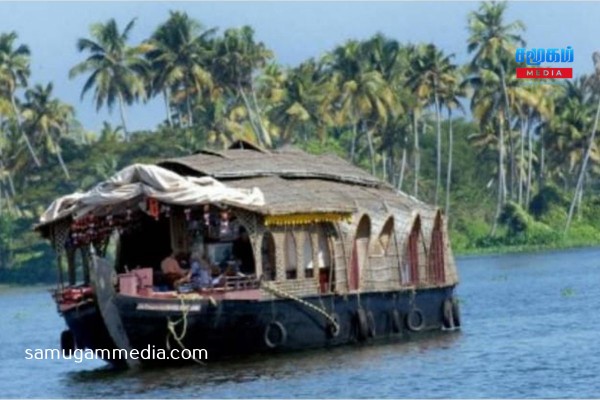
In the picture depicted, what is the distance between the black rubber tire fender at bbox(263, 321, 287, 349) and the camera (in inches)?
1057

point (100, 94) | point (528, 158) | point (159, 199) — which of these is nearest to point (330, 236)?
point (159, 199)

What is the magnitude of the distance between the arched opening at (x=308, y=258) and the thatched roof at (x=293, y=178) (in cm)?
71

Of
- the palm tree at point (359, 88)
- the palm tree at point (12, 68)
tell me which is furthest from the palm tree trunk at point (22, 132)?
the palm tree at point (359, 88)

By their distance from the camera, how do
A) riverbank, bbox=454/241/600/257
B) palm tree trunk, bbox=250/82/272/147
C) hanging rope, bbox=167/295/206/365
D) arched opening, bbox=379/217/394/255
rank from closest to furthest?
hanging rope, bbox=167/295/206/365
arched opening, bbox=379/217/394/255
palm tree trunk, bbox=250/82/272/147
riverbank, bbox=454/241/600/257

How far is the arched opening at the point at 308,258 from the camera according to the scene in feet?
92.6

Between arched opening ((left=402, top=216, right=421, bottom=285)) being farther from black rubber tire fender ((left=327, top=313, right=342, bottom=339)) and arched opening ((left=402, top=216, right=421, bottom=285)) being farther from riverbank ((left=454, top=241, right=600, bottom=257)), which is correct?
riverbank ((left=454, top=241, right=600, bottom=257))

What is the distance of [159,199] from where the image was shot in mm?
26438

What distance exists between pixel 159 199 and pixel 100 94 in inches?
1918

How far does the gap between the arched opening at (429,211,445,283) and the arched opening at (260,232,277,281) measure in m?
5.25

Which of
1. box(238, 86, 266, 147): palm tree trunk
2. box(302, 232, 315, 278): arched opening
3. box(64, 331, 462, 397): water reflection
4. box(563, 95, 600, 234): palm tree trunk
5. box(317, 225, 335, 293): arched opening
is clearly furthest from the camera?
box(563, 95, 600, 234): palm tree trunk

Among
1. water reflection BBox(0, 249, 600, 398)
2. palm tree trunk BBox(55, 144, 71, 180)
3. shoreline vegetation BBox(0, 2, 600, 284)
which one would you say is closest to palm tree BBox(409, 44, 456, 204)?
shoreline vegetation BBox(0, 2, 600, 284)

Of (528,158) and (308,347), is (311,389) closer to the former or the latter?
(308,347)

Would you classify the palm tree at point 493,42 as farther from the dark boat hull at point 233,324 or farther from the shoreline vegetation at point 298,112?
the dark boat hull at point 233,324

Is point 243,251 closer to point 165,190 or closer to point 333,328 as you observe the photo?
point 333,328
